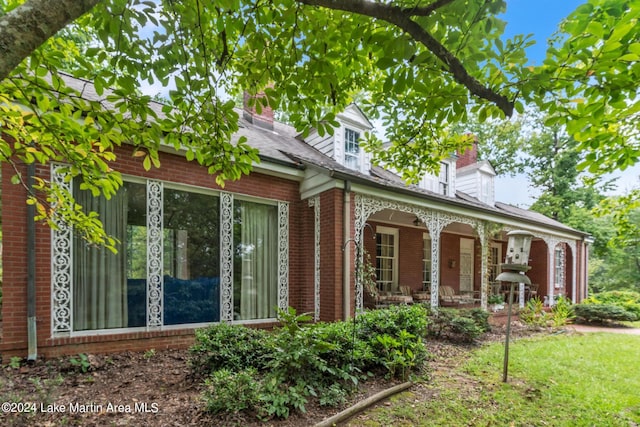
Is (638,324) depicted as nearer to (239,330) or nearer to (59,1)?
(239,330)

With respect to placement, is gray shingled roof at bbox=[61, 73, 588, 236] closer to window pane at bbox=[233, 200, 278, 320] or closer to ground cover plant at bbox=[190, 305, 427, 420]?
window pane at bbox=[233, 200, 278, 320]

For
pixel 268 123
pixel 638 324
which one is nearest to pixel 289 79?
pixel 268 123

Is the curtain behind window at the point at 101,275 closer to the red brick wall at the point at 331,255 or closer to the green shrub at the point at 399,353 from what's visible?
the red brick wall at the point at 331,255

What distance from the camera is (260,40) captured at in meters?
2.98

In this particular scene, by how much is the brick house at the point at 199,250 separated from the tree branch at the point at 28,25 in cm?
358

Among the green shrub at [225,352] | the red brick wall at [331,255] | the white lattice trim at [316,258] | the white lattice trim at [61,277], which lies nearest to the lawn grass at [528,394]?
the green shrub at [225,352]

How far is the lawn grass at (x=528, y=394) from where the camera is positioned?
3.78 meters

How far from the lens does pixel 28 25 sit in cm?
156

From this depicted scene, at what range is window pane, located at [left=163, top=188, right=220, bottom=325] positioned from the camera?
591 cm

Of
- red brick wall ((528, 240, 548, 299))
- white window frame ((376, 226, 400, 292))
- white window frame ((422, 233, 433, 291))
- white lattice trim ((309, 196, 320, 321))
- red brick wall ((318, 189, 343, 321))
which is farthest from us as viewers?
red brick wall ((528, 240, 548, 299))

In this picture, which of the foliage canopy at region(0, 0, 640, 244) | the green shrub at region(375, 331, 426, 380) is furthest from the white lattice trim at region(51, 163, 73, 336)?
the green shrub at region(375, 331, 426, 380)

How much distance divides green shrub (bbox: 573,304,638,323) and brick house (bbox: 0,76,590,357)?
16.2ft

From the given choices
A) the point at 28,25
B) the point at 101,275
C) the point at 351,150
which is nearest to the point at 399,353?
the point at 101,275

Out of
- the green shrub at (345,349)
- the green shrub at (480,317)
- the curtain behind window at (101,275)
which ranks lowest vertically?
the green shrub at (480,317)
